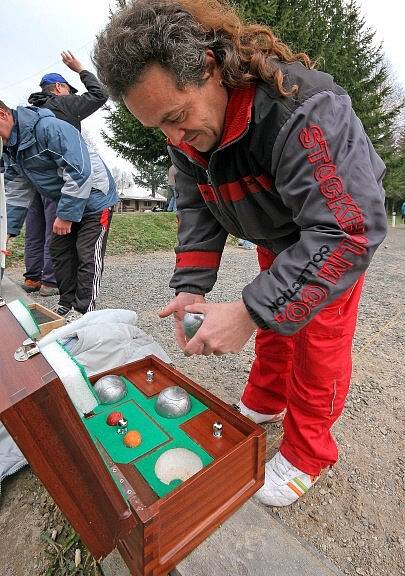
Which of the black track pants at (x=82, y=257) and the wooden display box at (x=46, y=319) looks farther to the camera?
the black track pants at (x=82, y=257)

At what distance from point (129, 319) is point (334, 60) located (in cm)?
1580

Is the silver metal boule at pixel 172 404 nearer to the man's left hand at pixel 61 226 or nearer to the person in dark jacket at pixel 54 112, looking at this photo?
the man's left hand at pixel 61 226

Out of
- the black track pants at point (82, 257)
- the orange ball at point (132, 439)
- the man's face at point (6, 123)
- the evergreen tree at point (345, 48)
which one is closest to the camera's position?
the orange ball at point (132, 439)

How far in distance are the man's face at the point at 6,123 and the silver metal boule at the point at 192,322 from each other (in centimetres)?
242

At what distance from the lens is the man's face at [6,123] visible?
262 cm

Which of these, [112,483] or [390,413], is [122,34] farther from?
[390,413]

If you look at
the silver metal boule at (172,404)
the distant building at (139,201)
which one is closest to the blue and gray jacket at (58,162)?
the silver metal boule at (172,404)

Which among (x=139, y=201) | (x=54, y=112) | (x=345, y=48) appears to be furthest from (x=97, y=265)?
(x=139, y=201)

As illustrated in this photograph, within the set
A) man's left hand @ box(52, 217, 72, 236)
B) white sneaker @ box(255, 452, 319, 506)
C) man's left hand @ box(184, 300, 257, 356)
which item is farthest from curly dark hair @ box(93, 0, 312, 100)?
man's left hand @ box(52, 217, 72, 236)

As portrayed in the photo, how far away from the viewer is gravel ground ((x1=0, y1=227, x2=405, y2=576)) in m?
1.32

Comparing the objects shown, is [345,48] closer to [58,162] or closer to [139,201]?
[58,162]

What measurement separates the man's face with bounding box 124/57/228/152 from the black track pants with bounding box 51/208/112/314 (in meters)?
2.12

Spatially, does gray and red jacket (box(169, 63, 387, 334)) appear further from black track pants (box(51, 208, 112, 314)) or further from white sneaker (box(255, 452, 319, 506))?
black track pants (box(51, 208, 112, 314))

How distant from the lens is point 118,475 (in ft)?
3.09
